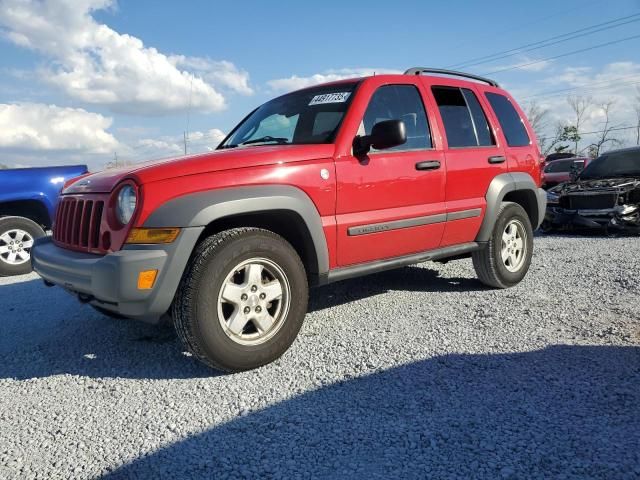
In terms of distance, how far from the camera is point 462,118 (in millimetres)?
4449

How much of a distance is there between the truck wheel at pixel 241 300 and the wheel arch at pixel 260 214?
0.49 feet

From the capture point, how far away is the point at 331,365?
3.08 meters

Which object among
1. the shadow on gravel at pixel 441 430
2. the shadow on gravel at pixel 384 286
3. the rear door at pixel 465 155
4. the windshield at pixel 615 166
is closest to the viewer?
the shadow on gravel at pixel 441 430

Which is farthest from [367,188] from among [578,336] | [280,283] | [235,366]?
[578,336]

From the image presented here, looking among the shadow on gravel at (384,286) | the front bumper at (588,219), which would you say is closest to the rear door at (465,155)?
the shadow on gravel at (384,286)

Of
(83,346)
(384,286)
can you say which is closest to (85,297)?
(83,346)

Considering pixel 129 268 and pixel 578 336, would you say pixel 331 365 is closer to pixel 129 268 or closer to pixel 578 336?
pixel 129 268

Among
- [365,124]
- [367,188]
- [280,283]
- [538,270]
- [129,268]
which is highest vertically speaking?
[365,124]

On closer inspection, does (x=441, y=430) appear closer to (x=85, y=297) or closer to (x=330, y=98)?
(x=85, y=297)

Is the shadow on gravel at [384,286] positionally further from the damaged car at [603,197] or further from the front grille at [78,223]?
the damaged car at [603,197]

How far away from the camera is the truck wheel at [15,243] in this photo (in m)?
6.60

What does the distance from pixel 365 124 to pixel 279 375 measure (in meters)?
1.90

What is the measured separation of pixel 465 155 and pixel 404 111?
2.31 ft

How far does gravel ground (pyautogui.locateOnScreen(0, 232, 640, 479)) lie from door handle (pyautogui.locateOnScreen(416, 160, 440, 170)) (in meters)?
1.19
